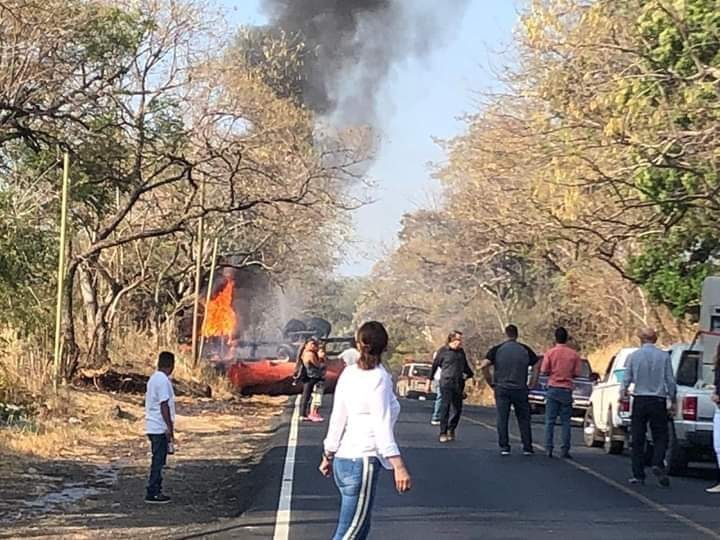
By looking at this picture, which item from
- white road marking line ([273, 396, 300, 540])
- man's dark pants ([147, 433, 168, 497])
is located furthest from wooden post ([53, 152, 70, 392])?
man's dark pants ([147, 433, 168, 497])

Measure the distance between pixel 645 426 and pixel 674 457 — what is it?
1.56m

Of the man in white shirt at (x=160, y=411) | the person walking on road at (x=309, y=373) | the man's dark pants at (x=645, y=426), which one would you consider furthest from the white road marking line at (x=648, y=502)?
the person walking on road at (x=309, y=373)

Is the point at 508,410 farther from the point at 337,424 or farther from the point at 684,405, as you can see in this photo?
the point at 337,424

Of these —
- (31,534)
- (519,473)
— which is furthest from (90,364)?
(31,534)

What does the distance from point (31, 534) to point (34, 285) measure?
12.5 meters

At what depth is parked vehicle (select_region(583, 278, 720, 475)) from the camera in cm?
1658

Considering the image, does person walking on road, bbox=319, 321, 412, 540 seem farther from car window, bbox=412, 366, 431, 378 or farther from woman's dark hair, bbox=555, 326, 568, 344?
car window, bbox=412, 366, 431, 378

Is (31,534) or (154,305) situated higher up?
(154,305)

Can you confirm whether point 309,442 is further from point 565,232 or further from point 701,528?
point 565,232

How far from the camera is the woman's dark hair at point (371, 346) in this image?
8344 millimetres

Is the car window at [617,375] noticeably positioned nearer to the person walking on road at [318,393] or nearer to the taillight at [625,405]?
the taillight at [625,405]

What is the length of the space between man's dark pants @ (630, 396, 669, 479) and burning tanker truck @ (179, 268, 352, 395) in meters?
20.2

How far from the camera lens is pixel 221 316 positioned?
42812 millimetres

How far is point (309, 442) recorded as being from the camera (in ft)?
66.7
